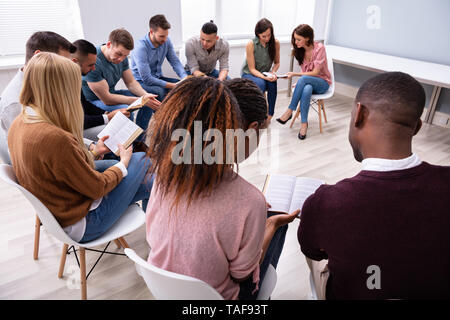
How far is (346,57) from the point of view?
402 cm

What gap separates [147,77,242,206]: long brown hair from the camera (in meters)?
0.81

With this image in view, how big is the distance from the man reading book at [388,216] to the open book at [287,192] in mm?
366

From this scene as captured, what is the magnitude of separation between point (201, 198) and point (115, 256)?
1.30 meters

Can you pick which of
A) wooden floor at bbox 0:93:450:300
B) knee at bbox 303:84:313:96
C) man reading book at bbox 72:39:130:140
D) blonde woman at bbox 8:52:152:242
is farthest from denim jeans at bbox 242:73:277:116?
blonde woman at bbox 8:52:152:242

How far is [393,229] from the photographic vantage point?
809 mm

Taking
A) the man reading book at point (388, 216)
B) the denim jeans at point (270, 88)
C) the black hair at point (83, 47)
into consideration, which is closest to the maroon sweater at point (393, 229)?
the man reading book at point (388, 216)

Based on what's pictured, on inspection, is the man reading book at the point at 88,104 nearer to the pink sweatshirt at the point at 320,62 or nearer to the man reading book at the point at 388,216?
the man reading book at the point at 388,216

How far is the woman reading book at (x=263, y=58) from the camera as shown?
3.56 meters

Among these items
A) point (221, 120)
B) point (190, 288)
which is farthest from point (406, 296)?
point (221, 120)

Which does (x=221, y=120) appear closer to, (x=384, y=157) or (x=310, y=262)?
(x=384, y=157)

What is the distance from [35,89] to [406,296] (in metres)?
1.45

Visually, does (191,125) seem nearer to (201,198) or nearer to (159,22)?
(201,198)

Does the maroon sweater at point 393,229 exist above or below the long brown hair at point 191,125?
below

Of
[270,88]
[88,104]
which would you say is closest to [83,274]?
[88,104]
